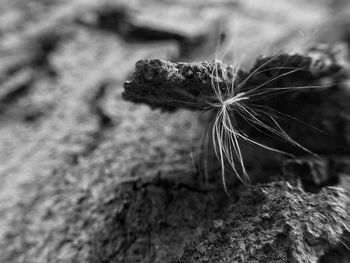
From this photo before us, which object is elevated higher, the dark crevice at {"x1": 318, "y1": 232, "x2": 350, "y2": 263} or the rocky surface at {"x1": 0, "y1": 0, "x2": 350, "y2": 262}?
the rocky surface at {"x1": 0, "y1": 0, "x2": 350, "y2": 262}

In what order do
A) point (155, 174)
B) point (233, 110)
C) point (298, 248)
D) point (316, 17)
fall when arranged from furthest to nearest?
point (316, 17) < point (155, 174) < point (233, 110) < point (298, 248)

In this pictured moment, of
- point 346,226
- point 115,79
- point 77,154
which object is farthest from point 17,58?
point 346,226

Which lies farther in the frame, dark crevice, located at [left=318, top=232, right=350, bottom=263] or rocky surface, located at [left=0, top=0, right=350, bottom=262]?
rocky surface, located at [left=0, top=0, right=350, bottom=262]

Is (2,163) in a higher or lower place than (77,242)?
higher

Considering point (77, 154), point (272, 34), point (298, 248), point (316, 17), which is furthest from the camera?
point (316, 17)

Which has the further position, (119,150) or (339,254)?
(119,150)

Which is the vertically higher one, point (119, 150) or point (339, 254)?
point (119, 150)

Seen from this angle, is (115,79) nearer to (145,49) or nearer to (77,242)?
(145,49)

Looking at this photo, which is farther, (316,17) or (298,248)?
(316,17)
